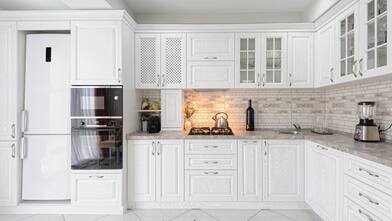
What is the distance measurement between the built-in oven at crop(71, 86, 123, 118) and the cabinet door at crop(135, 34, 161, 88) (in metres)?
0.51

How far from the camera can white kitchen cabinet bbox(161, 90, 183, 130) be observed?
10.8 feet

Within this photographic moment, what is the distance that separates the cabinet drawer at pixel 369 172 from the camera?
148 centimetres

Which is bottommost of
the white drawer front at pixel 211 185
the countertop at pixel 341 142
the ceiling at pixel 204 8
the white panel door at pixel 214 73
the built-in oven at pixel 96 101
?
the white drawer front at pixel 211 185

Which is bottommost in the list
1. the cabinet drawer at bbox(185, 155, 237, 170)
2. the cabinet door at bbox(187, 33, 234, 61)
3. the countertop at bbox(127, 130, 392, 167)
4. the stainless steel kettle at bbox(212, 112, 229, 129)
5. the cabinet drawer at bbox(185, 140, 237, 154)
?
the cabinet drawer at bbox(185, 155, 237, 170)

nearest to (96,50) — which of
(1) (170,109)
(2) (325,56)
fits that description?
(1) (170,109)

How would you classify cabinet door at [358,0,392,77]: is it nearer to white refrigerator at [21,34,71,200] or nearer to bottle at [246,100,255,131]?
bottle at [246,100,255,131]

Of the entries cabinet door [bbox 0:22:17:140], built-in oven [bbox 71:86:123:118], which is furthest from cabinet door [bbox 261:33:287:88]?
cabinet door [bbox 0:22:17:140]

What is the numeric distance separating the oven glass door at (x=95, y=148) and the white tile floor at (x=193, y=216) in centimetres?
56

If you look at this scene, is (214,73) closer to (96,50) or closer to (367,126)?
(96,50)

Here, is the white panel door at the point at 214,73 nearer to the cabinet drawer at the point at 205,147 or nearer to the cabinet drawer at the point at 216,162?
the cabinet drawer at the point at 205,147

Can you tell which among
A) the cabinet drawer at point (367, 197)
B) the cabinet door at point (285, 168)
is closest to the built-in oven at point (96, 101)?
the cabinet door at point (285, 168)

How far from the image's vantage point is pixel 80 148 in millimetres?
2713

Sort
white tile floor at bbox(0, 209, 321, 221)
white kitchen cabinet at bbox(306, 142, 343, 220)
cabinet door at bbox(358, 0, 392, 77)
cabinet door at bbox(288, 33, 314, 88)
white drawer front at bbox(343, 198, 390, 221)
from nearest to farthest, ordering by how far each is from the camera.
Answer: white drawer front at bbox(343, 198, 390, 221), cabinet door at bbox(358, 0, 392, 77), white kitchen cabinet at bbox(306, 142, 343, 220), white tile floor at bbox(0, 209, 321, 221), cabinet door at bbox(288, 33, 314, 88)

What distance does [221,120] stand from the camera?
3.33 metres
